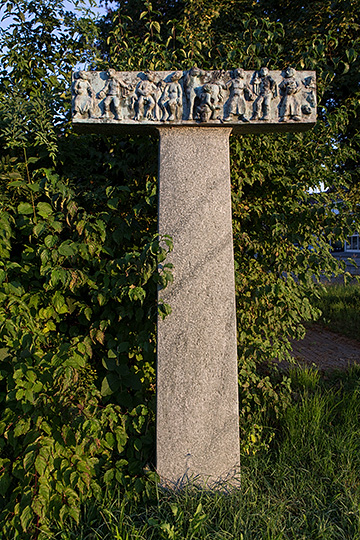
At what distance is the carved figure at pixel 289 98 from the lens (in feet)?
7.18

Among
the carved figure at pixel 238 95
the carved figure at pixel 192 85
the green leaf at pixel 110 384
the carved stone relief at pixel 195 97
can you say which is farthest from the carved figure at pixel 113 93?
the green leaf at pixel 110 384

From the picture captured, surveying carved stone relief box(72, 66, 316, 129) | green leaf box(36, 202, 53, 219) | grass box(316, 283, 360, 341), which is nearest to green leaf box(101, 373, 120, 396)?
green leaf box(36, 202, 53, 219)

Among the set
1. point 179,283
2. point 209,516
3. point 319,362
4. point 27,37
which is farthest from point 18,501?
point 319,362

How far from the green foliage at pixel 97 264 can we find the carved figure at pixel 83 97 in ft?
0.85

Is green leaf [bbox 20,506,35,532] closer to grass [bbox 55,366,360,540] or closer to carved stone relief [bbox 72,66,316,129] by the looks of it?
grass [bbox 55,366,360,540]

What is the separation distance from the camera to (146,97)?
2.18m

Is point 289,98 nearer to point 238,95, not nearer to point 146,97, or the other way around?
point 238,95

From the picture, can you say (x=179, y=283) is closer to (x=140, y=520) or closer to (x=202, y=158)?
(x=202, y=158)

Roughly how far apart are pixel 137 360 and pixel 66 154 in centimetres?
137

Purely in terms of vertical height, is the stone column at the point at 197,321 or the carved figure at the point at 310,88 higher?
the carved figure at the point at 310,88

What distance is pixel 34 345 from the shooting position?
6.93ft

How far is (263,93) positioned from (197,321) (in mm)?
1297

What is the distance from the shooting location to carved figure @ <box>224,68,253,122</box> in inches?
85.8

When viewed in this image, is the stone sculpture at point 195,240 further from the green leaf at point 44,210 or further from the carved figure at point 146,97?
the green leaf at point 44,210
